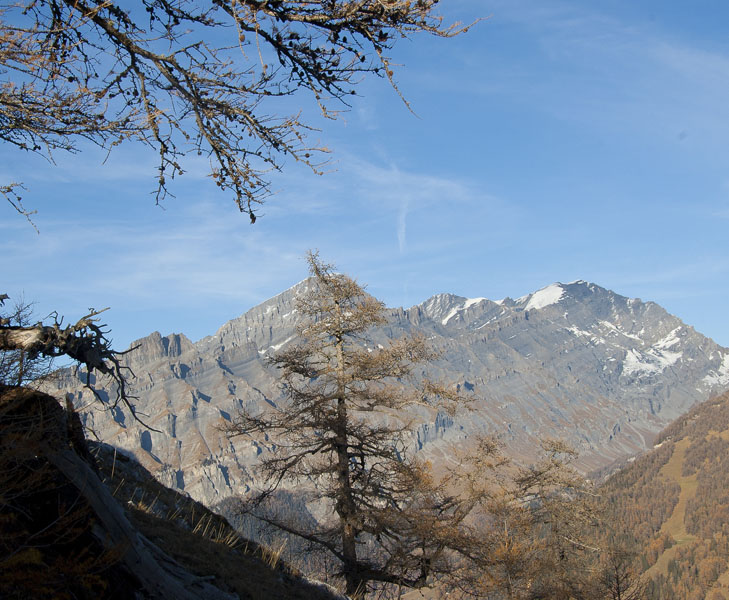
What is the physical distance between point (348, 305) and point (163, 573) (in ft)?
37.8

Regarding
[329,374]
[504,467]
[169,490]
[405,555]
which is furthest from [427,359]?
[504,467]

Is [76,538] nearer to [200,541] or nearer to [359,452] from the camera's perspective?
[200,541]

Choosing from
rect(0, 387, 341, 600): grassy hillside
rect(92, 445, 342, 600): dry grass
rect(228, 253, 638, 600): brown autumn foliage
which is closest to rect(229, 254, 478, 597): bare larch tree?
rect(228, 253, 638, 600): brown autumn foliage

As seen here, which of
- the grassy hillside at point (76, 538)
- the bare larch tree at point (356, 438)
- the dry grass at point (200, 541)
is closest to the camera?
the grassy hillside at point (76, 538)

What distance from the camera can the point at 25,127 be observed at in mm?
5777

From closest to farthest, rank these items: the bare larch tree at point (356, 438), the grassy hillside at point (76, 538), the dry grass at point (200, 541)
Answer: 1. the grassy hillside at point (76, 538)
2. the dry grass at point (200, 541)
3. the bare larch tree at point (356, 438)

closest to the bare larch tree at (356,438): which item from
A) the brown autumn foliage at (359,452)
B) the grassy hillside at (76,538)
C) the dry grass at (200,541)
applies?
the brown autumn foliage at (359,452)

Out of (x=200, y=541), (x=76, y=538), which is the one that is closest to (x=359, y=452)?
(x=200, y=541)

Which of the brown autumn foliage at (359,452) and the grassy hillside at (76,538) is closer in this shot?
the grassy hillside at (76,538)

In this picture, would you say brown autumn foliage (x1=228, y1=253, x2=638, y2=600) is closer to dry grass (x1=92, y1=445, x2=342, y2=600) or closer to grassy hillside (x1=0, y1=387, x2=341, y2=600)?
dry grass (x1=92, y1=445, x2=342, y2=600)

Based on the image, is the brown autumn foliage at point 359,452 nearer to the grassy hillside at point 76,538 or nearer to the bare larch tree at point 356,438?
the bare larch tree at point 356,438

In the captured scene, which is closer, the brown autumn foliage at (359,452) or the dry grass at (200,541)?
the dry grass at (200,541)

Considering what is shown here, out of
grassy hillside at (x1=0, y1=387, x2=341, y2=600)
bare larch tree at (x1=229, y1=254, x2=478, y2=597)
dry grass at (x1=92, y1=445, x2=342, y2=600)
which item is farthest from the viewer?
bare larch tree at (x1=229, y1=254, x2=478, y2=597)

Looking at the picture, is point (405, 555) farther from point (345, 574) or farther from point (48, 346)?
point (48, 346)
